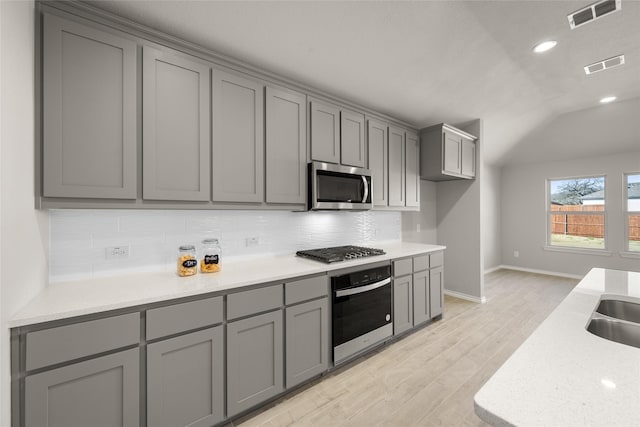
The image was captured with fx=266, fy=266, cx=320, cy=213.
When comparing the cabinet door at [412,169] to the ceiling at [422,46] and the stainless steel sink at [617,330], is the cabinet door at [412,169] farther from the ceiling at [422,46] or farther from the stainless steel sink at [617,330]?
the stainless steel sink at [617,330]

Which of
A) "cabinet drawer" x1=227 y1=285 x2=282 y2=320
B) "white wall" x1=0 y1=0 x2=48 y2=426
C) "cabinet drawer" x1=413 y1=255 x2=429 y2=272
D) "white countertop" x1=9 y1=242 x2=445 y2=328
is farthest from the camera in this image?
"cabinet drawer" x1=413 y1=255 x2=429 y2=272

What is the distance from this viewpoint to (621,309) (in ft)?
4.74

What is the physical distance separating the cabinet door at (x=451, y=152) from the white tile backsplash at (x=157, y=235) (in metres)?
1.81

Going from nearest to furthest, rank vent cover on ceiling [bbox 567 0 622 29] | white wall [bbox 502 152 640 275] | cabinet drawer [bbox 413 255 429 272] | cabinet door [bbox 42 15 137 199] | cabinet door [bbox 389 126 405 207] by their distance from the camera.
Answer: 1. cabinet door [bbox 42 15 137 199]
2. vent cover on ceiling [bbox 567 0 622 29]
3. cabinet drawer [bbox 413 255 429 272]
4. cabinet door [bbox 389 126 405 207]
5. white wall [bbox 502 152 640 275]

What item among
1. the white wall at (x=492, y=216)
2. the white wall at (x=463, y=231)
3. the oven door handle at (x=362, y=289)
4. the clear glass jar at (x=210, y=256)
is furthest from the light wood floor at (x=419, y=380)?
the white wall at (x=492, y=216)

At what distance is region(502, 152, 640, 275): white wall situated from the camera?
4.79 m

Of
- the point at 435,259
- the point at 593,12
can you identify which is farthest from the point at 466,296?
the point at 593,12

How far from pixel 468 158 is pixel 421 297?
218 centimetres

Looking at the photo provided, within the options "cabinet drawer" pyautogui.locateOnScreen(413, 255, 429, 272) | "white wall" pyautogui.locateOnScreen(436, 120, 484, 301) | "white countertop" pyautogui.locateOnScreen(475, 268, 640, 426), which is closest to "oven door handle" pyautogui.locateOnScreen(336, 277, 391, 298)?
"cabinet drawer" pyautogui.locateOnScreen(413, 255, 429, 272)

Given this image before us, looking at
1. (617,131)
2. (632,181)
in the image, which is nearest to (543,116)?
(617,131)

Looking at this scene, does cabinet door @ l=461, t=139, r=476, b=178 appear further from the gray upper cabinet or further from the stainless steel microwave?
the stainless steel microwave

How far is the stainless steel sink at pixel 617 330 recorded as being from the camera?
3.67 feet

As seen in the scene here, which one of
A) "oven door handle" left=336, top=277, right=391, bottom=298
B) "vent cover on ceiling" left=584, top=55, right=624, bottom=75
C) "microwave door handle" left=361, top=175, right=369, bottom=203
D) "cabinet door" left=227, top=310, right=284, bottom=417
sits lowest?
"cabinet door" left=227, top=310, right=284, bottom=417

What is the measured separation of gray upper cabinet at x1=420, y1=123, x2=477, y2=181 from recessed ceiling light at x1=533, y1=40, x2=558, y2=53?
1144 mm
